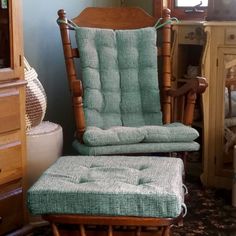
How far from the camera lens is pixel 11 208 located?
2107 millimetres

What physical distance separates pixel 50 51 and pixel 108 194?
147 centimetres

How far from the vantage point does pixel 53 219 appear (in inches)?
68.4

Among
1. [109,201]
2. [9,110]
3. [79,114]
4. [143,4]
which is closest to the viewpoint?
[109,201]

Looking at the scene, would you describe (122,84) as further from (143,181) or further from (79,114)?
(143,181)

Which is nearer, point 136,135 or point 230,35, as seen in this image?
point 136,135

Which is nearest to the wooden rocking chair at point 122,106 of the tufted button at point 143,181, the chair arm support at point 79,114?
the chair arm support at point 79,114

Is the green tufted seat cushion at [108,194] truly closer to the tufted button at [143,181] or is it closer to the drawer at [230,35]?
the tufted button at [143,181]

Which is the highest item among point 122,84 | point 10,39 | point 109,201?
point 10,39

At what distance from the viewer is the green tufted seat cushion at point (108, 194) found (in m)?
1.67

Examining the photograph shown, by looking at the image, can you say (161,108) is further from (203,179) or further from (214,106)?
(203,179)

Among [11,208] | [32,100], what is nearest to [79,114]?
[32,100]

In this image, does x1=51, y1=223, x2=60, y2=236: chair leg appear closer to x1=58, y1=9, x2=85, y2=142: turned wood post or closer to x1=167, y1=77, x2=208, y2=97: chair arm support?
x1=58, y1=9, x2=85, y2=142: turned wood post

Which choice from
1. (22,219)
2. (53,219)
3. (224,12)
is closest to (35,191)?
(53,219)

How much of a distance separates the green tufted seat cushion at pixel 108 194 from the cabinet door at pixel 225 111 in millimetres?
1111
